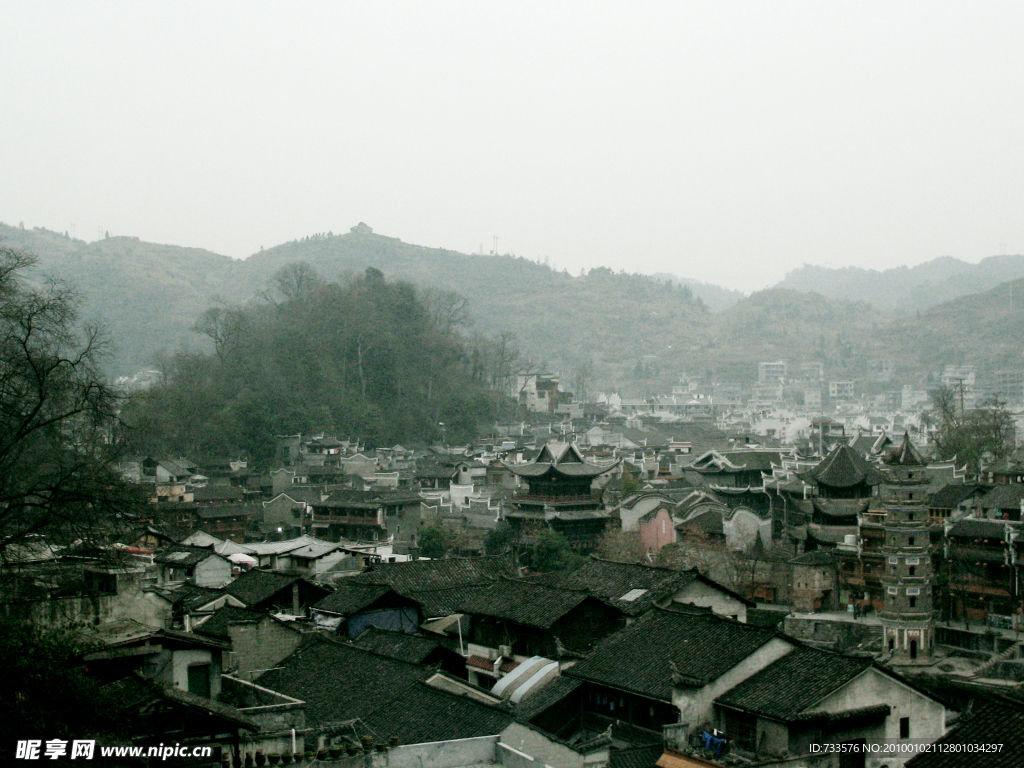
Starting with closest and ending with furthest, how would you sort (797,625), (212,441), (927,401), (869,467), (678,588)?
(678,588), (797,625), (869,467), (212,441), (927,401)

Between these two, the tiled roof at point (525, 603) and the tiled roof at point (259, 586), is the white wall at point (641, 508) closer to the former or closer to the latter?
the tiled roof at point (525, 603)

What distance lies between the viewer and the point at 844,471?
122 feet

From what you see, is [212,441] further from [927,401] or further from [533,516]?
[927,401]

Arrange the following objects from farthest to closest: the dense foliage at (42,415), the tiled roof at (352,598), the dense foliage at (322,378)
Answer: the dense foliage at (322,378)
the tiled roof at (352,598)
the dense foliage at (42,415)

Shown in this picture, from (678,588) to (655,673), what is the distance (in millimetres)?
5582

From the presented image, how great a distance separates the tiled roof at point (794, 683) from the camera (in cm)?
1388

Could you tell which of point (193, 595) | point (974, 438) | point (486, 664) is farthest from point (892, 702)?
point (974, 438)

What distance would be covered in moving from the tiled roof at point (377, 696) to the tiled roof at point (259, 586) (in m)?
5.41

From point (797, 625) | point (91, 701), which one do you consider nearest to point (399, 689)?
point (91, 701)

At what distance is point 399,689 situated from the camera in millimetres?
16562

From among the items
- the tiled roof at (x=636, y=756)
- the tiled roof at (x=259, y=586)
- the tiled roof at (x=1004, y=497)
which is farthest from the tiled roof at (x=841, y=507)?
the tiled roof at (x=636, y=756)

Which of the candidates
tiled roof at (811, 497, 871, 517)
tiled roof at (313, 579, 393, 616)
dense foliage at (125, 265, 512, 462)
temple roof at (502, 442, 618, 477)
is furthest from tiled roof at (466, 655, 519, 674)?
dense foliage at (125, 265, 512, 462)

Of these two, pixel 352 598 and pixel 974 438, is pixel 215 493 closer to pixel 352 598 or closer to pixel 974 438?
pixel 352 598

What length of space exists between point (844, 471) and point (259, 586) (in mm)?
21896
